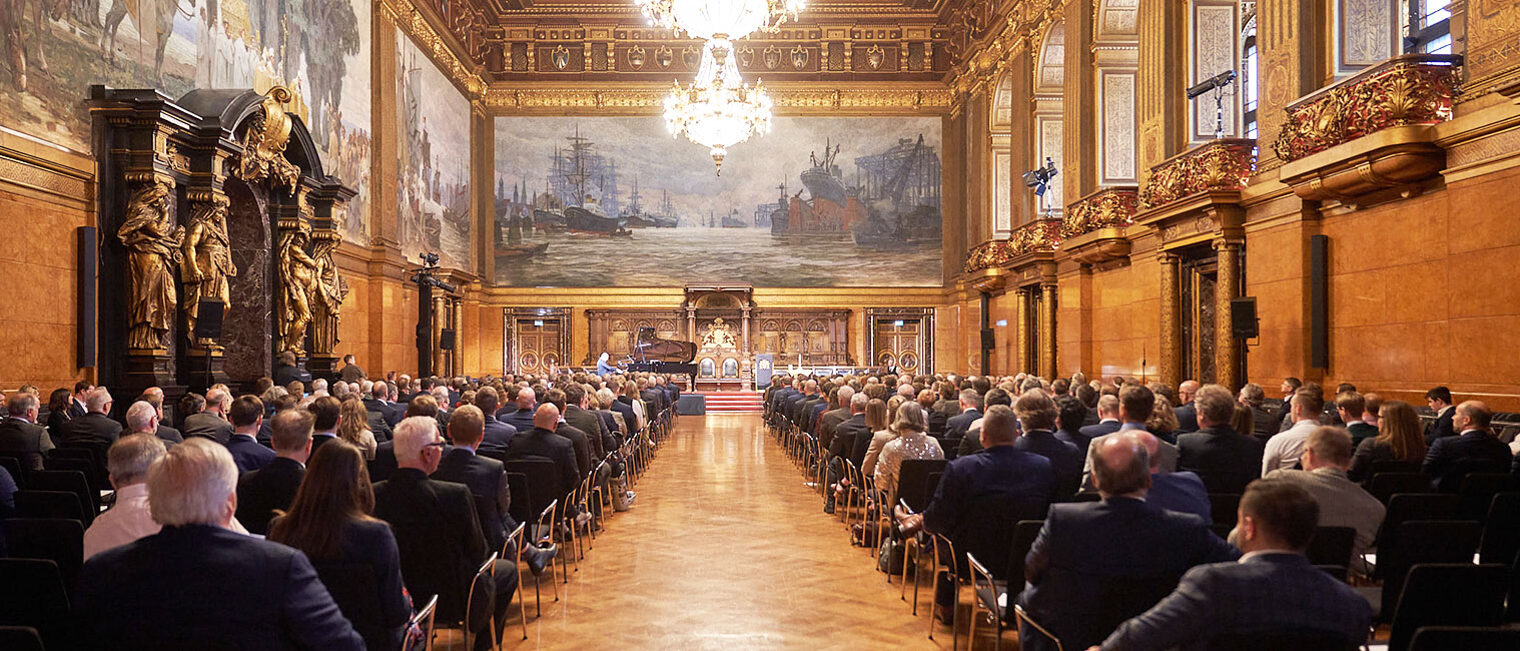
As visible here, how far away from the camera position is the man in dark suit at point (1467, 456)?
223 inches

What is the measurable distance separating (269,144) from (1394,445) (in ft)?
46.0

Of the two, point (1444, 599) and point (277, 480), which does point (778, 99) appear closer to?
point (277, 480)

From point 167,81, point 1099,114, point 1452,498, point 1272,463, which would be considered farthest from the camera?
point 1099,114

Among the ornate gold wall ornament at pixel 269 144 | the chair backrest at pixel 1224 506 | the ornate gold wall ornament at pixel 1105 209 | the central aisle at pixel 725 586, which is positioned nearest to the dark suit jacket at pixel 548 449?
the central aisle at pixel 725 586

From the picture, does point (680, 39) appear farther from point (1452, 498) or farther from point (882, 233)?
point (1452, 498)

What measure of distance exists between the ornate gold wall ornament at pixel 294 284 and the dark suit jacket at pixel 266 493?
11.9 metres

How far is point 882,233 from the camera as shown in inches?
1259

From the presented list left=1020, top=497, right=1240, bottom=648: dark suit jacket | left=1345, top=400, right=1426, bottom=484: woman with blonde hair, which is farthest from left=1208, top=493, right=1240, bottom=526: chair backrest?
left=1020, top=497, right=1240, bottom=648: dark suit jacket

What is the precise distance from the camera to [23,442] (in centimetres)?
684

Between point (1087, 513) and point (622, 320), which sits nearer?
point (1087, 513)

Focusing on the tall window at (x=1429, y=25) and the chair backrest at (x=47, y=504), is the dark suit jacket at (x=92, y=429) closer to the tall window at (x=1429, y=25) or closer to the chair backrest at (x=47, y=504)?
the chair backrest at (x=47, y=504)

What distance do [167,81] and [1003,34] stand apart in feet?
60.1

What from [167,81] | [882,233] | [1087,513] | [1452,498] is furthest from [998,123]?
[1087,513]

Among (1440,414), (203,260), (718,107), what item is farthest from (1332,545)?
(718,107)
